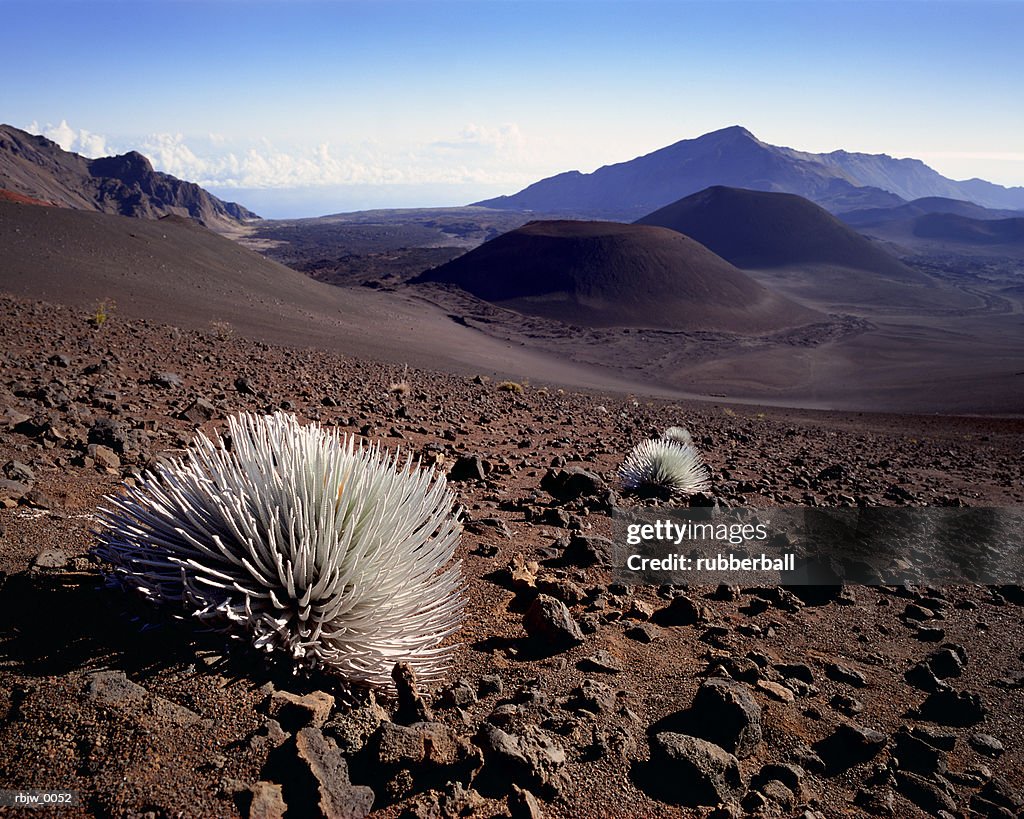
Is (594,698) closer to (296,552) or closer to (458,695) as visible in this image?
(458,695)

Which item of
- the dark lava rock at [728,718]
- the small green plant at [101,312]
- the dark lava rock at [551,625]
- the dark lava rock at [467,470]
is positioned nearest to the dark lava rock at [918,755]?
the dark lava rock at [728,718]

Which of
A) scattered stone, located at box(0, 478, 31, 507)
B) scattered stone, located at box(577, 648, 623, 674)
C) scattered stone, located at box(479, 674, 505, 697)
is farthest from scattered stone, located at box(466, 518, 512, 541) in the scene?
scattered stone, located at box(0, 478, 31, 507)

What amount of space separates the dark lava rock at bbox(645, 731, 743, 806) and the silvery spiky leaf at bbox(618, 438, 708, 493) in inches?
130

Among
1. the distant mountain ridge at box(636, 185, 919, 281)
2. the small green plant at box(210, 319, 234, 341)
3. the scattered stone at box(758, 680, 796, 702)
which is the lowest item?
the scattered stone at box(758, 680, 796, 702)

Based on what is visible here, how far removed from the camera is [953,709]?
2.24 meters

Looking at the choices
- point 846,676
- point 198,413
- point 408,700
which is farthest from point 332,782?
point 198,413

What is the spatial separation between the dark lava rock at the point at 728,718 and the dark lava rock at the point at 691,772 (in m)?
0.08

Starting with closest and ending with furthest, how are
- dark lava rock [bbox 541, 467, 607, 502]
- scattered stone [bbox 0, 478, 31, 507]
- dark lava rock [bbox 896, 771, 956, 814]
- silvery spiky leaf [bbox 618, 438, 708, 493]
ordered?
dark lava rock [bbox 896, 771, 956, 814]
scattered stone [bbox 0, 478, 31, 507]
dark lava rock [bbox 541, 467, 607, 502]
silvery spiky leaf [bbox 618, 438, 708, 493]

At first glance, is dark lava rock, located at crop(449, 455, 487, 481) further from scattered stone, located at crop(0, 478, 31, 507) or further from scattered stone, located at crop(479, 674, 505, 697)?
scattered stone, located at crop(479, 674, 505, 697)

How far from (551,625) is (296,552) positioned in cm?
104

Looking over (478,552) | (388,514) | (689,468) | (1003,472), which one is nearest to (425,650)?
(388,514)

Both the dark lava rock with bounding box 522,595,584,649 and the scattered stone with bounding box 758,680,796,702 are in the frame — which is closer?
the scattered stone with bounding box 758,680,796,702

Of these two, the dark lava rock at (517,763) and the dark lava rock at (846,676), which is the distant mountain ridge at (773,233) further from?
the dark lava rock at (517,763)

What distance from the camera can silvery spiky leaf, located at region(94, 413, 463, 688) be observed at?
1618 millimetres
